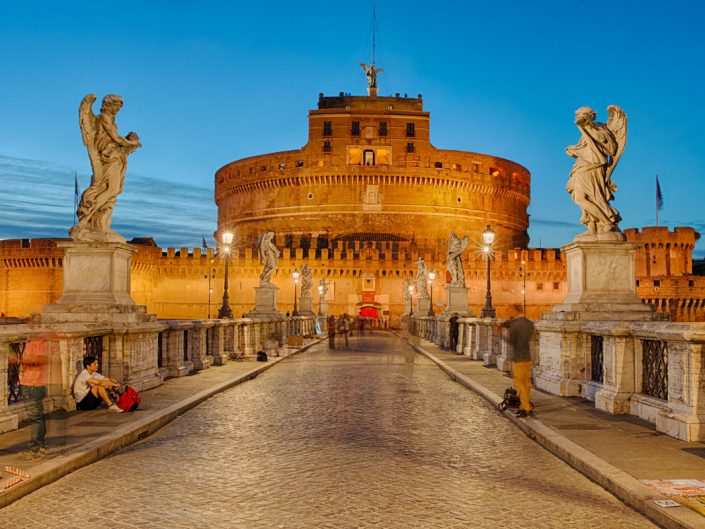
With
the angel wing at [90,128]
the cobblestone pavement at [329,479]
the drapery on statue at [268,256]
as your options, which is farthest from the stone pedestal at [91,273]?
the drapery on statue at [268,256]

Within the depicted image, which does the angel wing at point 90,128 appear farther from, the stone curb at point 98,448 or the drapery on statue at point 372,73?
the drapery on statue at point 372,73

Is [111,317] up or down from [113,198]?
down

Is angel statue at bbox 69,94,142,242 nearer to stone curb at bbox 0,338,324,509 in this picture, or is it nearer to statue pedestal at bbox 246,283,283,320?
stone curb at bbox 0,338,324,509

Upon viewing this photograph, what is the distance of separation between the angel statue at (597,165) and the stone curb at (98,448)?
19.2 feet

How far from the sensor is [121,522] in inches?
183

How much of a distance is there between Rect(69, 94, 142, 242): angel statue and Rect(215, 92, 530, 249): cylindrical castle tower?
204 feet

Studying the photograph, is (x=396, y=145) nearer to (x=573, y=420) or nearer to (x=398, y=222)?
(x=398, y=222)

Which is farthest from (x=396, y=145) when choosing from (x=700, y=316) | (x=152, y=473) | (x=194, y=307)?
(x=152, y=473)

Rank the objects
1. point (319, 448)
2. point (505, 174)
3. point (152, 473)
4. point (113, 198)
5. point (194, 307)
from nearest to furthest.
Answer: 1. point (152, 473)
2. point (319, 448)
3. point (113, 198)
4. point (194, 307)
5. point (505, 174)

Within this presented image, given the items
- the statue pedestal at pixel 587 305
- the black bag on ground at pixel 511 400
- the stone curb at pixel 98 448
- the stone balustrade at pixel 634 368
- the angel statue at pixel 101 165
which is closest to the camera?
the stone curb at pixel 98 448

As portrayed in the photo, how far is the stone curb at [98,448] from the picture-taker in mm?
5237

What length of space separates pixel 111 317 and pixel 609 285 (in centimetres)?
663

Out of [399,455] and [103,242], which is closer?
[399,455]

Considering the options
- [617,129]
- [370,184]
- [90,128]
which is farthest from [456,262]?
[370,184]
